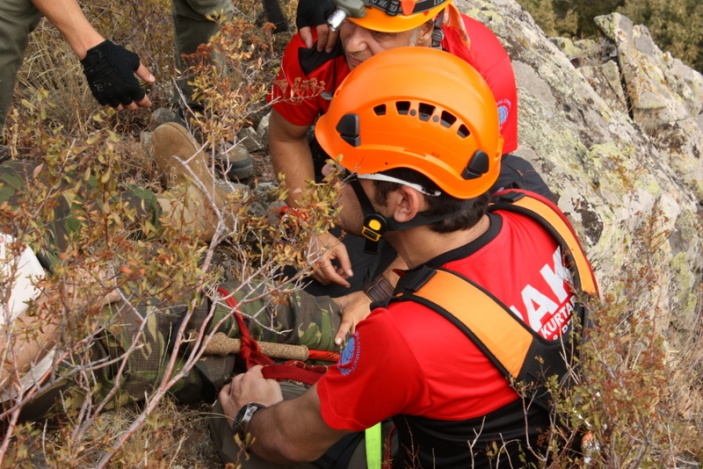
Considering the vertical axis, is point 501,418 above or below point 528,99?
above

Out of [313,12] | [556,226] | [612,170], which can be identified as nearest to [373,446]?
[556,226]

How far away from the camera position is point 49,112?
5.06 meters

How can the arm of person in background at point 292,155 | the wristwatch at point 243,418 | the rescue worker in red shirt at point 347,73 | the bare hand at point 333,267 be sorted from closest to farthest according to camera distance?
the wristwatch at point 243,418 < the rescue worker in red shirt at point 347,73 < the bare hand at point 333,267 < the arm of person in background at point 292,155

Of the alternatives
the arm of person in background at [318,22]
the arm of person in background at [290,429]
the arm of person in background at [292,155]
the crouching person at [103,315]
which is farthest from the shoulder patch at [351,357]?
the arm of person in background at [318,22]

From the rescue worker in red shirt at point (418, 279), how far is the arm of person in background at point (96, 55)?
3.64 ft

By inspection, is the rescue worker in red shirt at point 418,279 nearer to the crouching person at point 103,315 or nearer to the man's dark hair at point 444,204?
the man's dark hair at point 444,204

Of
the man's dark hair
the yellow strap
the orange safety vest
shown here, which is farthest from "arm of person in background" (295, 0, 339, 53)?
the yellow strap

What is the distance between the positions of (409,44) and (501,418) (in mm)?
2050

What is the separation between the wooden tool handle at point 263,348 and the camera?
3496 millimetres

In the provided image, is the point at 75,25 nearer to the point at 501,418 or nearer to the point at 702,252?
the point at 501,418

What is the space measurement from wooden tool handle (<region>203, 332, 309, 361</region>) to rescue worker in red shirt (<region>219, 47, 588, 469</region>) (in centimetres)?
17

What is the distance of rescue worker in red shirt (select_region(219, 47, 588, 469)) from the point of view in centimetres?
266

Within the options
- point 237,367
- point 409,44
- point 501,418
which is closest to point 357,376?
point 501,418

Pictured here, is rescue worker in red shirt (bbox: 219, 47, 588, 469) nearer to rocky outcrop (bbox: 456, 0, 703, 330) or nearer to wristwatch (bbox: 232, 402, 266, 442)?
wristwatch (bbox: 232, 402, 266, 442)
